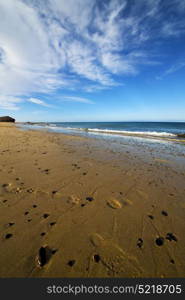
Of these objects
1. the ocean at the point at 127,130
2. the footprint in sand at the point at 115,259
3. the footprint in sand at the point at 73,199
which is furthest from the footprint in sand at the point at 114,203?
the ocean at the point at 127,130

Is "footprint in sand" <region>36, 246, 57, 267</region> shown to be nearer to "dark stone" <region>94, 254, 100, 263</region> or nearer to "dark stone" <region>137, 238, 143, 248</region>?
"dark stone" <region>94, 254, 100, 263</region>

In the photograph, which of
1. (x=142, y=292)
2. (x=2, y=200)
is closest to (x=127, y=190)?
(x=142, y=292)

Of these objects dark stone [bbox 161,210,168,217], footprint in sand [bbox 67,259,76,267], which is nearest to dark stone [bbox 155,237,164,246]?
dark stone [bbox 161,210,168,217]

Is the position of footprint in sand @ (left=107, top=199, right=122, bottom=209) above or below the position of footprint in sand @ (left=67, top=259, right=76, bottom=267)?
below

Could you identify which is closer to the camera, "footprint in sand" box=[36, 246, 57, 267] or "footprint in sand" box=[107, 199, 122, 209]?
"footprint in sand" box=[36, 246, 57, 267]

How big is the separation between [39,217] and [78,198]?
104 cm

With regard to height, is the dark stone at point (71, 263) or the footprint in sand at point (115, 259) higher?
the dark stone at point (71, 263)

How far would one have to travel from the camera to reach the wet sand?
174 centimetres

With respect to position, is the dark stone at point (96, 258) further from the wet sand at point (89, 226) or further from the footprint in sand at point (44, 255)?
the footprint in sand at point (44, 255)

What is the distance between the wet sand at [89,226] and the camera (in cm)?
174

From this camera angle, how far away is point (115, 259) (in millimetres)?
1847

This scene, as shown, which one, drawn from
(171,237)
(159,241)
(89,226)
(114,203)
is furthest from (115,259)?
(114,203)

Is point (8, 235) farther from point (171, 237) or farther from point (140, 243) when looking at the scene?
point (171, 237)

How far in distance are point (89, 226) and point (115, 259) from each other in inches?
27.4
